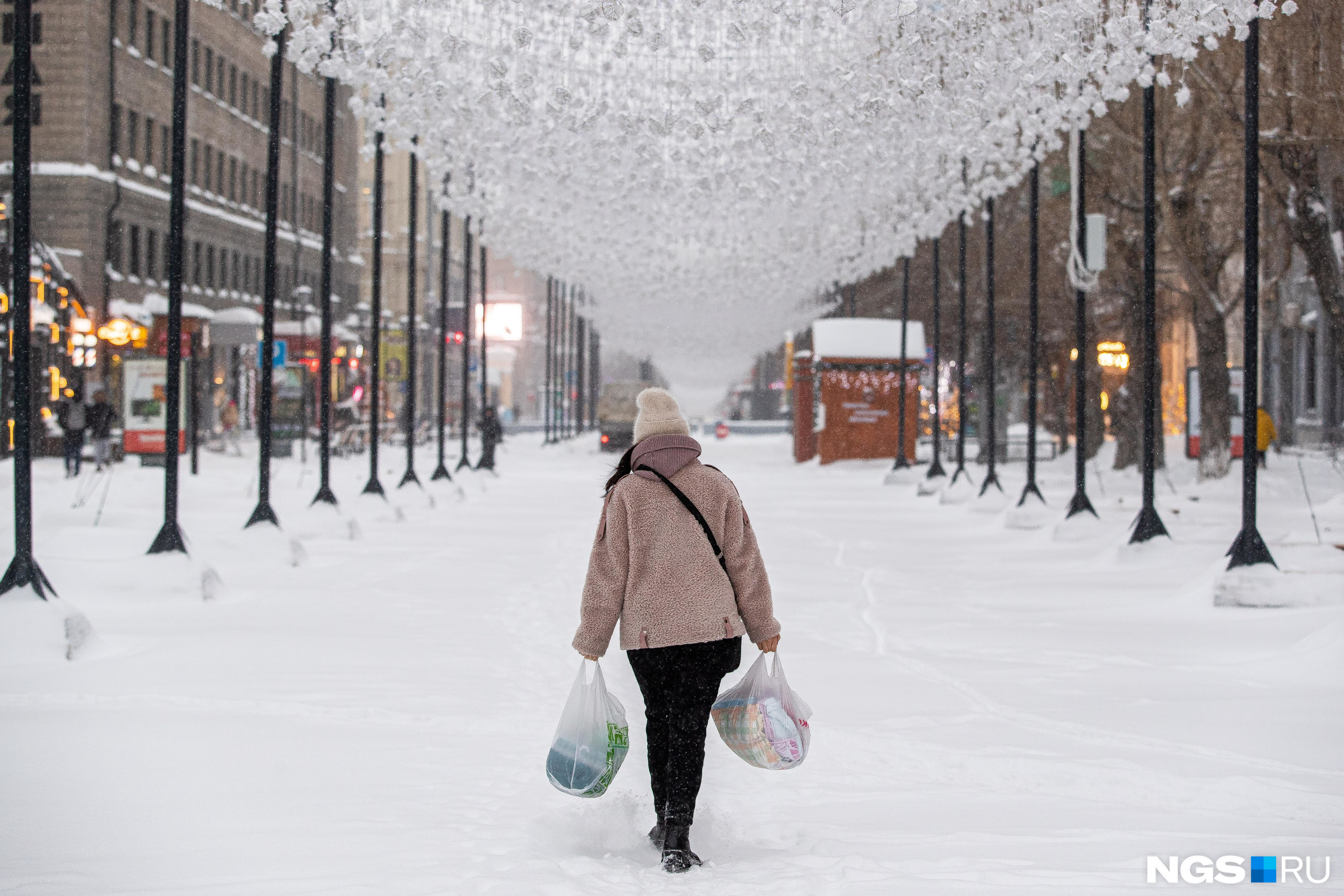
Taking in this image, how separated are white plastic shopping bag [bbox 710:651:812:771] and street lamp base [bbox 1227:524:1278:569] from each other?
24.8 ft

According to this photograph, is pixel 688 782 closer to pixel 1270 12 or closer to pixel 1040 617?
pixel 1040 617

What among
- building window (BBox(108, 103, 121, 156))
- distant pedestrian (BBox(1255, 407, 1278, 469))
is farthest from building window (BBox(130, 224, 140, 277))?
distant pedestrian (BBox(1255, 407, 1278, 469))

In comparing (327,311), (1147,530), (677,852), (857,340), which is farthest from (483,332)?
(677,852)

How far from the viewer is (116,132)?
4838 centimetres

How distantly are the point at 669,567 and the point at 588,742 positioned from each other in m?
0.68

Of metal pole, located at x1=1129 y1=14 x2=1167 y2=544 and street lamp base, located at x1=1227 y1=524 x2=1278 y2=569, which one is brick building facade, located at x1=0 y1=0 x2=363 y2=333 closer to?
metal pole, located at x1=1129 y1=14 x2=1167 y2=544

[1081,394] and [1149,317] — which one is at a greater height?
[1149,317]

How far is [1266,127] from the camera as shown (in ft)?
68.7

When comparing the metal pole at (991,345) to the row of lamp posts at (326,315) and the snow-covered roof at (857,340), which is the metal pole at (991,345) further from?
the snow-covered roof at (857,340)

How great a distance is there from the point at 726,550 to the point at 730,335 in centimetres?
6883

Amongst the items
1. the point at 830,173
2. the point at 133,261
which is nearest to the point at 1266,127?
the point at 830,173

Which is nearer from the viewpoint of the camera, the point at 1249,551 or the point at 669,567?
the point at 669,567

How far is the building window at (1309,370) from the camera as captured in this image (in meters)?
50.0

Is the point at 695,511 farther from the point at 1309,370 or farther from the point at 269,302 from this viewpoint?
the point at 1309,370
